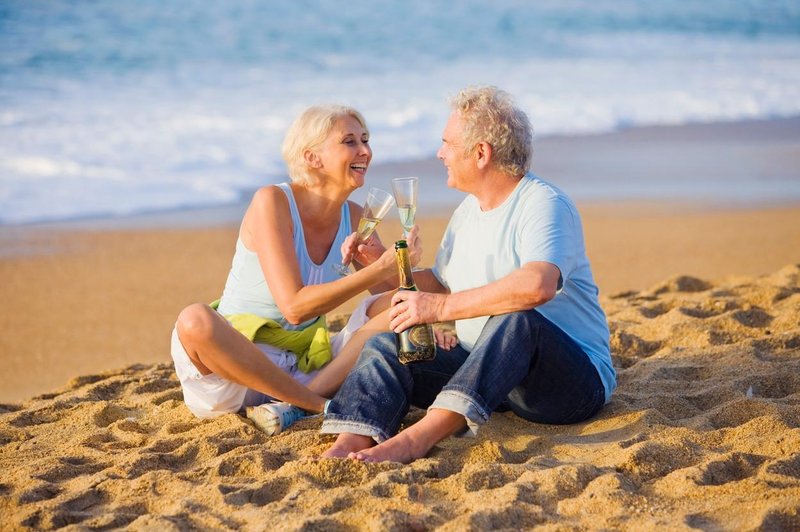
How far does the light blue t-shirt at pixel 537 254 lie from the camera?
3.89 m

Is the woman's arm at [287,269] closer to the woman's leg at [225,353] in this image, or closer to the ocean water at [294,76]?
the woman's leg at [225,353]

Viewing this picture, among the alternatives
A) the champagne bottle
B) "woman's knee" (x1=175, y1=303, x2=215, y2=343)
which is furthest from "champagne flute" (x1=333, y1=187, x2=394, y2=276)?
"woman's knee" (x1=175, y1=303, x2=215, y2=343)

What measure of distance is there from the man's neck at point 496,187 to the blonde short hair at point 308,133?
0.72 metres

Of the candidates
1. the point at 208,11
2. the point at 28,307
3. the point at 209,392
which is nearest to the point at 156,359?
the point at 28,307

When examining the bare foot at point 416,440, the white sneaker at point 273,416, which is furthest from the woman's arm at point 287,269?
the bare foot at point 416,440

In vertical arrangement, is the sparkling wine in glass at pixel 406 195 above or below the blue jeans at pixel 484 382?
above

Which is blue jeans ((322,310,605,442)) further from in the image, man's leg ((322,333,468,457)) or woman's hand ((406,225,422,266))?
woman's hand ((406,225,422,266))

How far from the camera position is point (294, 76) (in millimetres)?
17188

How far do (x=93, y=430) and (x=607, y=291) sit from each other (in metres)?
4.02

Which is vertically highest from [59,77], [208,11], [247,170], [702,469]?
[208,11]

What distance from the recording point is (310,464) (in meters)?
3.67

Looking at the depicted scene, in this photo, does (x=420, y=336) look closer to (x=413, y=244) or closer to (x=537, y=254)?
(x=413, y=244)

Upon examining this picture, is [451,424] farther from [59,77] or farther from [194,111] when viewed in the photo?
[59,77]

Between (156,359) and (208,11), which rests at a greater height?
(208,11)
